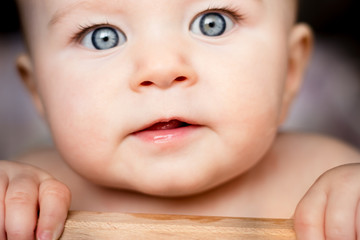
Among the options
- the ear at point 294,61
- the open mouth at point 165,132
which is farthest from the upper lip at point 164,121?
the ear at point 294,61

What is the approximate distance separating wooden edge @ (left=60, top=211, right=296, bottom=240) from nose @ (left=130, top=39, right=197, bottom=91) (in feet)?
0.58

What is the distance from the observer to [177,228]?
550 millimetres

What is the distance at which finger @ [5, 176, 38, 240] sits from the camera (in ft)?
1.94

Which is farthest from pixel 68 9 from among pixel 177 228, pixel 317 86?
pixel 317 86

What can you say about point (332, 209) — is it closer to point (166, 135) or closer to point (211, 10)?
point (166, 135)

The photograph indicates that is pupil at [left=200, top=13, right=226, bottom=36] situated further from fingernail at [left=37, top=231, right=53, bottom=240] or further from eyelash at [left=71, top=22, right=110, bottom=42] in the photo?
fingernail at [left=37, top=231, right=53, bottom=240]

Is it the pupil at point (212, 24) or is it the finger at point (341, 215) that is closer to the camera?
the finger at point (341, 215)

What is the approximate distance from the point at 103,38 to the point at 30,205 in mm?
265

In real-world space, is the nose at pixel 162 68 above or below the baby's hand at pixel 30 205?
above

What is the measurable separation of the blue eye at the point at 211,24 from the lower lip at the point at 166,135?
0.45 feet

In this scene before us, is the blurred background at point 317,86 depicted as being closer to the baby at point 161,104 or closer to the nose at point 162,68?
the baby at point 161,104

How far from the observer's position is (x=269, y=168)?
0.91 metres

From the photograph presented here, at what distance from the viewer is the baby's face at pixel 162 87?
70 centimetres

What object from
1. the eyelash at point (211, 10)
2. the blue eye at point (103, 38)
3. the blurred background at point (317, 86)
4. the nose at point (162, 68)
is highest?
the eyelash at point (211, 10)
